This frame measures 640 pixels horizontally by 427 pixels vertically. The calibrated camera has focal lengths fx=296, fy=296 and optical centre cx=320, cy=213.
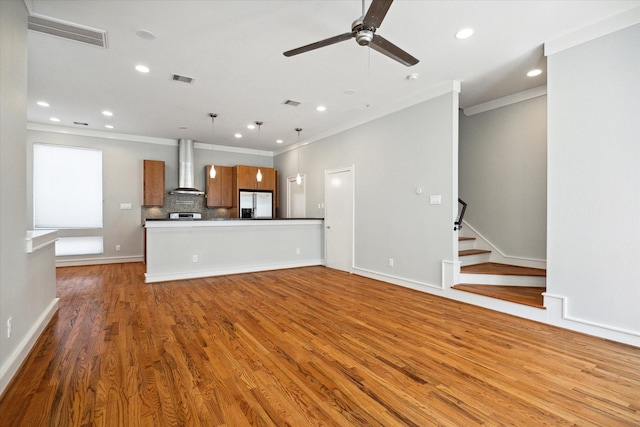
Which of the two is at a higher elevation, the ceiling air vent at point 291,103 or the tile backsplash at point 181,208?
the ceiling air vent at point 291,103

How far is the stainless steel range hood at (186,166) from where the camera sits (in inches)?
284

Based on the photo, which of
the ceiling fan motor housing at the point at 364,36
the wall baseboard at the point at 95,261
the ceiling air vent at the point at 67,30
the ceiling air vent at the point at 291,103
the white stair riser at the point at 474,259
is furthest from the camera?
the wall baseboard at the point at 95,261

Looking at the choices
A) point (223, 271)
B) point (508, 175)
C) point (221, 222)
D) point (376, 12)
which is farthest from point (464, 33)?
point (223, 271)

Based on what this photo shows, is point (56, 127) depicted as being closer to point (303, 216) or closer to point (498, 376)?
point (303, 216)

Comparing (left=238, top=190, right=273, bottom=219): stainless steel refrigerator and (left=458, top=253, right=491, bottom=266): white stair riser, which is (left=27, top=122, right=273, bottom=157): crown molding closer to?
(left=238, top=190, right=273, bottom=219): stainless steel refrigerator

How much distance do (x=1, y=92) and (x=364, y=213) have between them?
4.69m

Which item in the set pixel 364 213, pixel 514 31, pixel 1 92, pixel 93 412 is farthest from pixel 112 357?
pixel 514 31

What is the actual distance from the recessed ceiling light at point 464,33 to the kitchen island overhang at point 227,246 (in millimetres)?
4369

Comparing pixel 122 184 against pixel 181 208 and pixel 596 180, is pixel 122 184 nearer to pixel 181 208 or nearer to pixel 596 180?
pixel 181 208

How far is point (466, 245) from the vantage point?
16.9ft

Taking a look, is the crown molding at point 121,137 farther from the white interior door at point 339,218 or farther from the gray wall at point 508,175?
the gray wall at point 508,175

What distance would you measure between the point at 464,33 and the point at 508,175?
2.68 meters

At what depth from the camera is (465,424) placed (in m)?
1.63

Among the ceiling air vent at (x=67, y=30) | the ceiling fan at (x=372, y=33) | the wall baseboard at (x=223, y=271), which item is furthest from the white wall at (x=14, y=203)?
the wall baseboard at (x=223, y=271)
